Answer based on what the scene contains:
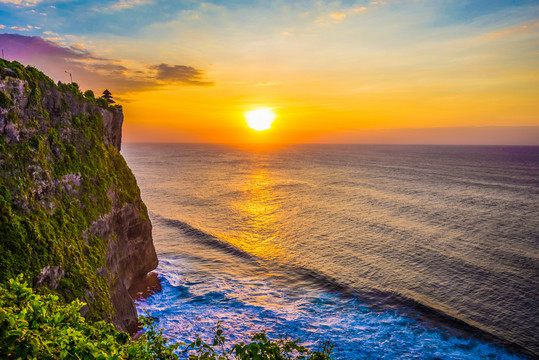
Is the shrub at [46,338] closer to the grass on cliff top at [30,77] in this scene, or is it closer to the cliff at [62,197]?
the cliff at [62,197]

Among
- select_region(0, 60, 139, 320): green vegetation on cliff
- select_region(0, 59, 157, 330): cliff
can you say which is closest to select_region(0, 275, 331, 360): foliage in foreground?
select_region(0, 60, 139, 320): green vegetation on cliff

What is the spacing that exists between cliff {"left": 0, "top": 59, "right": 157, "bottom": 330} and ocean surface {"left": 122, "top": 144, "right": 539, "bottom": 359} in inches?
335

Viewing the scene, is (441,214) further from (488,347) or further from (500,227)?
(488,347)

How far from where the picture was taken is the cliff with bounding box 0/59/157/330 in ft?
44.2

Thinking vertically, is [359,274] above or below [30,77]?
below

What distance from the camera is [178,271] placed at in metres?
33.8

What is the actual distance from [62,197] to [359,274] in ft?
94.9

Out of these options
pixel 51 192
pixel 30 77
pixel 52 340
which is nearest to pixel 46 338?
pixel 52 340

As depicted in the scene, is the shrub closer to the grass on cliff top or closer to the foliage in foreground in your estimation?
the foliage in foreground

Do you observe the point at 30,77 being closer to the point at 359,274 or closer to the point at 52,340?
the point at 52,340

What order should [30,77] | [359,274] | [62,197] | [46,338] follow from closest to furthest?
[46,338]
[30,77]
[62,197]
[359,274]

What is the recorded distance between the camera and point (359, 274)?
33.5m

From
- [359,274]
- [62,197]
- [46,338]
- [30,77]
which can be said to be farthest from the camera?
[359,274]

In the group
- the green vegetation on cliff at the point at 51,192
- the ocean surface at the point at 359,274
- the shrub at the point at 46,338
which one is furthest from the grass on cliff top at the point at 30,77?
the ocean surface at the point at 359,274
